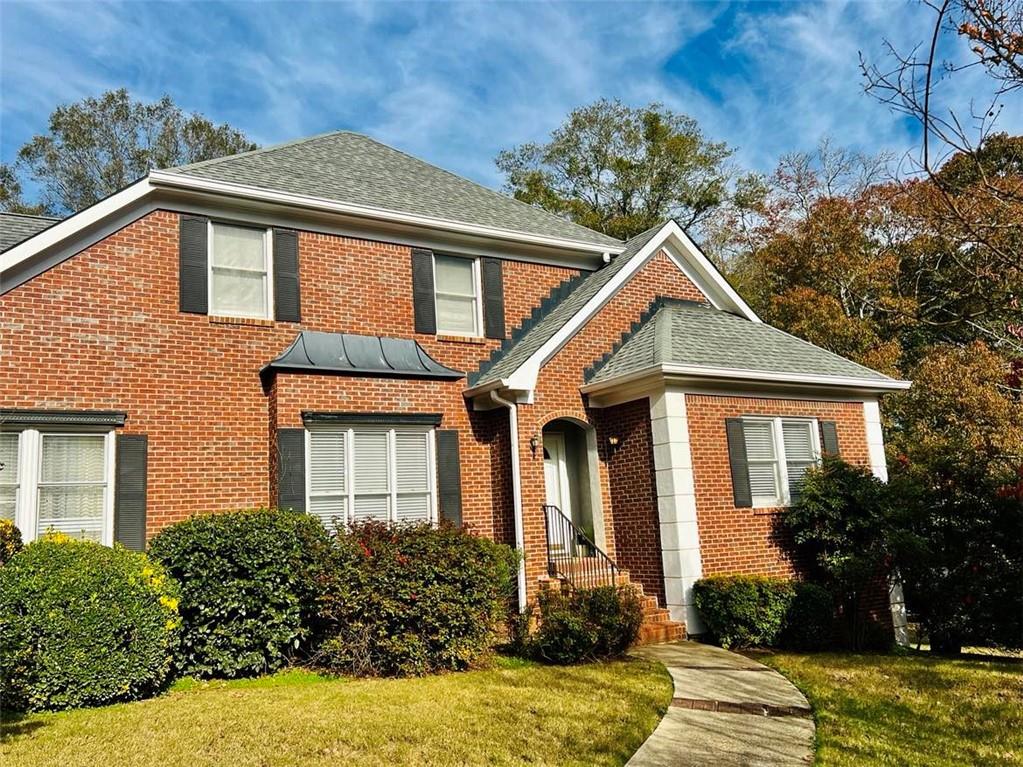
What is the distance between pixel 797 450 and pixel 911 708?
5.81 meters

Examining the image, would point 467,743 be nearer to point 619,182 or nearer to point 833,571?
point 833,571

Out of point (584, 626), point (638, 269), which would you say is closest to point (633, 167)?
point (638, 269)

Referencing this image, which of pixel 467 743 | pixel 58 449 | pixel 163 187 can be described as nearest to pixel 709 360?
pixel 467 743

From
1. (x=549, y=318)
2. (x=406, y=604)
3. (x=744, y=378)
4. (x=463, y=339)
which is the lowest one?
(x=406, y=604)

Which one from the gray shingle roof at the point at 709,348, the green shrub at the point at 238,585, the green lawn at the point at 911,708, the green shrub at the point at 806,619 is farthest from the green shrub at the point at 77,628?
the green shrub at the point at 806,619

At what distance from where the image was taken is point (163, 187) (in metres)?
10.4

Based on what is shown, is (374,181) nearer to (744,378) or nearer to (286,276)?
(286,276)

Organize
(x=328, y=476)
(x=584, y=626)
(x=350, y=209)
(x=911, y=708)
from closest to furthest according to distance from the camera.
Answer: (x=911, y=708)
(x=584, y=626)
(x=328, y=476)
(x=350, y=209)

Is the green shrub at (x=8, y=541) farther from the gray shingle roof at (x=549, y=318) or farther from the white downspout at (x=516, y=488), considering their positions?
A: the gray shingle roof at (x=549, y=318)

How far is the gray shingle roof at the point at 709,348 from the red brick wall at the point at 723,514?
674 millimetres

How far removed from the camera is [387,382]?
36.6 ft

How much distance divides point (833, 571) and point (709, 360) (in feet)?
11.7

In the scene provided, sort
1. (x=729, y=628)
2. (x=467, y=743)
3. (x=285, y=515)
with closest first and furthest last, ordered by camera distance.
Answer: (x=467, y=743)
(x=285, y=515)
(x=729, y=628)

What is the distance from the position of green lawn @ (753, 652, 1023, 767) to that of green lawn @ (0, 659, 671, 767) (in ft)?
5.09
